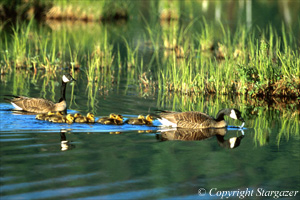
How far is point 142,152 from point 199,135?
2321 mm

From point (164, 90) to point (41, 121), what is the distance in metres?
6.04

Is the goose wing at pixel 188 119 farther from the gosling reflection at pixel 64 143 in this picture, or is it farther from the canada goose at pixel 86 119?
the gosling reflection at pixel 64 143

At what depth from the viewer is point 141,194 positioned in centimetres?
850

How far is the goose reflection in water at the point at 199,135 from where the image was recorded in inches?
484

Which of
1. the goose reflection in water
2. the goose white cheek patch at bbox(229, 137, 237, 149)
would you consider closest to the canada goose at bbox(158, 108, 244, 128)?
the goose reflection in water

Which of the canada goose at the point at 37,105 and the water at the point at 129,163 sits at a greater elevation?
the canada goose at the point at 37,105

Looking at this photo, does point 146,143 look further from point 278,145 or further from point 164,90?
point 164,90

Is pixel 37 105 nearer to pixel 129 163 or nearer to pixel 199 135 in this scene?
pixel 199 135

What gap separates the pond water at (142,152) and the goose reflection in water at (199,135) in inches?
0.8

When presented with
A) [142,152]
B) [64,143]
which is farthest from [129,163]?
[64,143]

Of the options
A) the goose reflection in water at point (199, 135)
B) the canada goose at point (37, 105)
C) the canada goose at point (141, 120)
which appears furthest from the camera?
the canada goose at point (37, 105)

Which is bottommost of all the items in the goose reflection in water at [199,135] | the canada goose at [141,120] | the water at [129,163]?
the water at [129,163]

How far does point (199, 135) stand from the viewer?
12969 mm

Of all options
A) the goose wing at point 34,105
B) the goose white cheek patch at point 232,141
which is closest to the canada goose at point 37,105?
the goose wing at point 34,105
